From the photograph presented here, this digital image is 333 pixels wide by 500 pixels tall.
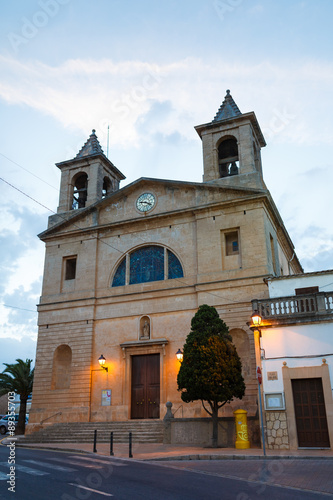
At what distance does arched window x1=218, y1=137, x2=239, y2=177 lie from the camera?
1109 inches

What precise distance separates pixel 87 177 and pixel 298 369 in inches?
817

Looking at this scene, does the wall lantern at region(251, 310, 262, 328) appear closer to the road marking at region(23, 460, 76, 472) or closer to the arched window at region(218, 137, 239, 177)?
the road marking at region(23, 460, 76, 472)

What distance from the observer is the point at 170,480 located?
9.88m

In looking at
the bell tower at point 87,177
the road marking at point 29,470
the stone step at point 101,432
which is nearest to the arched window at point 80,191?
the bell tower at point 87,177

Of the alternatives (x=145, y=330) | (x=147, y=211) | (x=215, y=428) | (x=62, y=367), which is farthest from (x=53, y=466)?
(x=147, y=211)

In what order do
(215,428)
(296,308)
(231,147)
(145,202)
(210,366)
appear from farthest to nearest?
(231,147)
(145,202)
(210,366)
(215,428)
(296,308)

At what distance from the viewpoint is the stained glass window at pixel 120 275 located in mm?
27188

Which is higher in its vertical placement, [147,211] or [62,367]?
[147,211]

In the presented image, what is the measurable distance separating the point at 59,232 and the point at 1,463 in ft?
60.7

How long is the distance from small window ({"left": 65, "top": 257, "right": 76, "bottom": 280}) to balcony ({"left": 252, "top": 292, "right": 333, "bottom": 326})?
15.0m

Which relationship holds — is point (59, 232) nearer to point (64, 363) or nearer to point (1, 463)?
point (64, 363)

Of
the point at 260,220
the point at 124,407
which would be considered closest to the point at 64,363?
the point at 124,407

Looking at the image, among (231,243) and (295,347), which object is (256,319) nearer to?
(295,347)

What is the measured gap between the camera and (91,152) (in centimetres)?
3231
